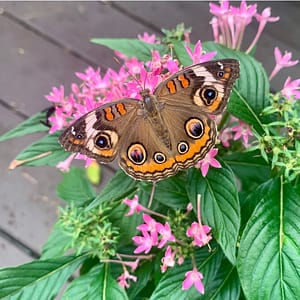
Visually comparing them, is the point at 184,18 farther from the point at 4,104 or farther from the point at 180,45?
the point at 180,45

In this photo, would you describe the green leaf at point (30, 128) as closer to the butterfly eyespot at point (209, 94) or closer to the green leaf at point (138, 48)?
the green leaf at point (138, 48)

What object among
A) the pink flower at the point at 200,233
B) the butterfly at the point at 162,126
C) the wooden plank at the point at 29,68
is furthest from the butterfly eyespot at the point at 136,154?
the wooden plank at the point at 29,68

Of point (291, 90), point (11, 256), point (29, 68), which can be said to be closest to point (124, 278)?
point (291, 90)

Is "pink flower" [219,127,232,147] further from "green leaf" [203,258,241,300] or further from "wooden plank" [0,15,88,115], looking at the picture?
"wooden plank" [0,15,88,115]

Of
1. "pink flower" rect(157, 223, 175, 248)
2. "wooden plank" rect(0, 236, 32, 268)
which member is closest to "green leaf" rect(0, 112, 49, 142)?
"pink flower" rect(157, 223, 175, 248)

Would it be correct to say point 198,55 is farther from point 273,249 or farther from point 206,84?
point 273,249

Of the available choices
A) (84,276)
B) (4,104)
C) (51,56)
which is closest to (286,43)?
(51,56)
